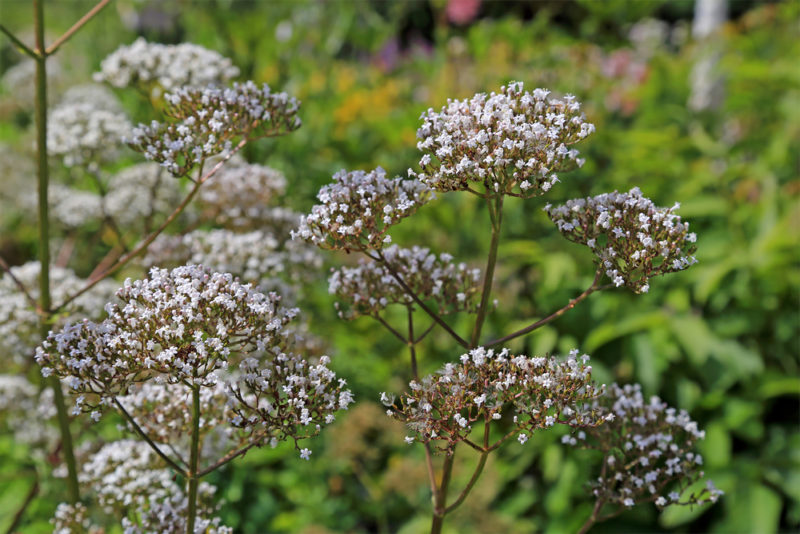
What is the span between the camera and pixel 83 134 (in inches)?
112

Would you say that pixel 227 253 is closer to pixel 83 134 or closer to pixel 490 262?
pixel 83 134

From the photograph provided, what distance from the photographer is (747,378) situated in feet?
15.7

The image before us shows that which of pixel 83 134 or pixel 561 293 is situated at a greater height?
pixel 561 293

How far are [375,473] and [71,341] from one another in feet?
11.6

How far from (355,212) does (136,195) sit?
6.23ft

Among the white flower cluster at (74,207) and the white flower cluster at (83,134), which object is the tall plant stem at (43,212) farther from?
the white flower cluster at (74,207)

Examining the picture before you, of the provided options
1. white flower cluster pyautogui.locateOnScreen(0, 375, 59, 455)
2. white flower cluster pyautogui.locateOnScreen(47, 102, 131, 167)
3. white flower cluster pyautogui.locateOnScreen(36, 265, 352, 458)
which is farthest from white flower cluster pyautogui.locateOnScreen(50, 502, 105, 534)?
white flower cluster pyautogui.locateOnScreen(47, 102, 131, 167)

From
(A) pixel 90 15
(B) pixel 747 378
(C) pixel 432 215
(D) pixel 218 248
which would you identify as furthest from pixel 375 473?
(A) pixel 90 15

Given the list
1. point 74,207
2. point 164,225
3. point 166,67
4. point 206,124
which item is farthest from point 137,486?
point 74,207

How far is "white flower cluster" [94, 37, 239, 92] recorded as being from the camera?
2289 mm

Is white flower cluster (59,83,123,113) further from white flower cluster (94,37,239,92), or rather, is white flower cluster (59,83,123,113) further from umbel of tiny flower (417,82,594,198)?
umbel of tiny flower (417,82,594,198)

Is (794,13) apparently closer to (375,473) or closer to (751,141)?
(751,141)

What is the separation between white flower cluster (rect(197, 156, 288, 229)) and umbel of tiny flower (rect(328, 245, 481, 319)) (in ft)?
3.06

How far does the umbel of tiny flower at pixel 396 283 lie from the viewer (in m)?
1.79
